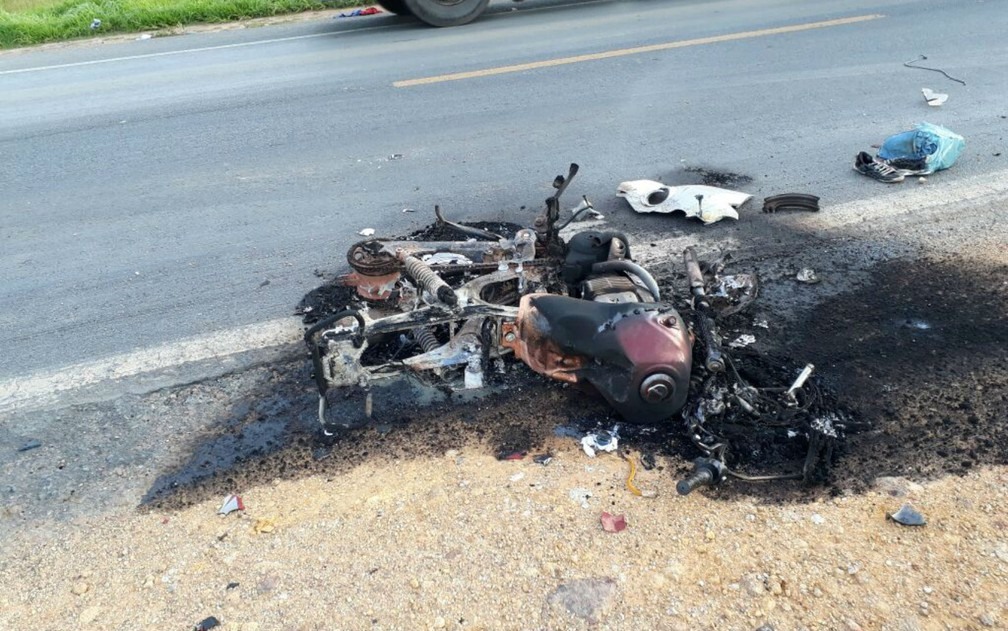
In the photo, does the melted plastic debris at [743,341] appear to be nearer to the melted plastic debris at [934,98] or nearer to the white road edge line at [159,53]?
the melted plastic debris at [934,98]

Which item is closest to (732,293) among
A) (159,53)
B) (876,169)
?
(876,169)

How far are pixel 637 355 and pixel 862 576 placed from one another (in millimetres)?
1254

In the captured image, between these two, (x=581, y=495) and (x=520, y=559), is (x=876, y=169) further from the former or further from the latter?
(x=520, y=559)

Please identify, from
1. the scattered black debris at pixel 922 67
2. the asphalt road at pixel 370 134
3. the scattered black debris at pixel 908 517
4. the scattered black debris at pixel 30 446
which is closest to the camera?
the scattered black debris at pixel 908 517

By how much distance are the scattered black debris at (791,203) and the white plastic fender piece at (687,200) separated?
17cm

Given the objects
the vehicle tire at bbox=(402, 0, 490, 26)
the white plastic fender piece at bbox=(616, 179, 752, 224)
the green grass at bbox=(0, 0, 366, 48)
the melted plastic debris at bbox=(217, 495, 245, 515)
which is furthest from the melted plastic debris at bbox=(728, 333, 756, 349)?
the green grass at bbox=(0, 0, 366, 48)

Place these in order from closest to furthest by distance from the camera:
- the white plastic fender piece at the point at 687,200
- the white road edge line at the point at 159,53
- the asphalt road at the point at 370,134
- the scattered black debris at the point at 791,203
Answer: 1. the asphalt road at the point at 370,134
2. the white plastic fender piece at the point at 687,200
3. the scattered black debris at the point at 791,203
4. the white road edge line at the point at 159,53

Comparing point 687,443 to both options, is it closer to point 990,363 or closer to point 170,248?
point 990,363

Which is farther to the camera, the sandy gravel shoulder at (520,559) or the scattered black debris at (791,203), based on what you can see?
the scattered black debris at (791,203)

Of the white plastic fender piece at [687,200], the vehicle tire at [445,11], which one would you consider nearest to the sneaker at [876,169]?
the white plastic fender piece at [687,200]

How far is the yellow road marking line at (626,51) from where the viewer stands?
29.7 ft

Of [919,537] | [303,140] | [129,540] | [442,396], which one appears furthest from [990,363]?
[303,140]

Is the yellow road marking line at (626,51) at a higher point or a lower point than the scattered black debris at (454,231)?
higher

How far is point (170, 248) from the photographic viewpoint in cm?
565
